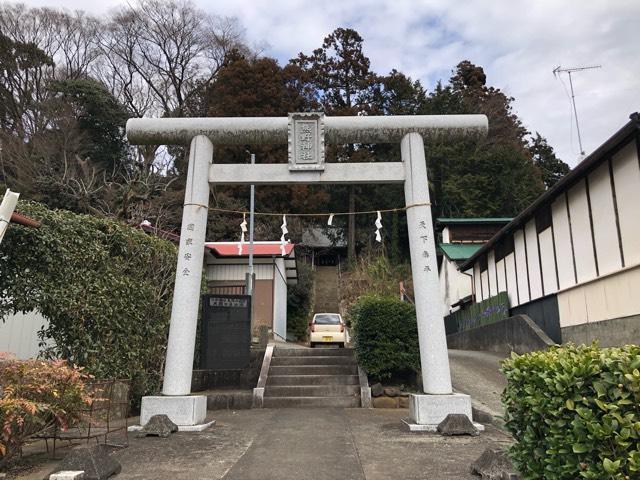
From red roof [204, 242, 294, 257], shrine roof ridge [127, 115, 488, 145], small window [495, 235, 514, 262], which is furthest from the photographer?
red roof [204, 242, 294, 257]

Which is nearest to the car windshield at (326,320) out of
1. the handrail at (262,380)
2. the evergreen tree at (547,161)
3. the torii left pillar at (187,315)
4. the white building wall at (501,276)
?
the handrail at (262,380)

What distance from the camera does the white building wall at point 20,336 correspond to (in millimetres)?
9016

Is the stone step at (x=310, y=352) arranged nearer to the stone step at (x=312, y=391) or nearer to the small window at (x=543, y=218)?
the stone step at (x=312, y=391)

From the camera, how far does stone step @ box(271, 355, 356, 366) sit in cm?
1166

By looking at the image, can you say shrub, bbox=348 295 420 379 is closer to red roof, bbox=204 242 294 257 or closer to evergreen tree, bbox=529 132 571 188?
red roof, bbox=204 242 294 257

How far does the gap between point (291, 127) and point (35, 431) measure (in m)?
6.39

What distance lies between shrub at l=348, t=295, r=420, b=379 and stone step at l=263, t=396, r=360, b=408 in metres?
0.78

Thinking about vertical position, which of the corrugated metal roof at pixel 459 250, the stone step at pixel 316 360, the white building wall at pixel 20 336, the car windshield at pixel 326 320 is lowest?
the stone step at pixel 316 360

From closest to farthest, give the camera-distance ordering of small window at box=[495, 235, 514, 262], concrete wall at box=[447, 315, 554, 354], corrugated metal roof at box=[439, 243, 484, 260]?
concrete wall at box=[447, 315, 554, 354], small window at box=[495, 235, 514, 262], corrugated metal roof at box=[439, 243, 484, 260]

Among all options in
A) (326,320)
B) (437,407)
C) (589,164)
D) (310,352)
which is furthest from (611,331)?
(326,320)

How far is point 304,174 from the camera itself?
8656 mm

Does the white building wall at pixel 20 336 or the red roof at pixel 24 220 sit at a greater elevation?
the red roof at pixel 24 220

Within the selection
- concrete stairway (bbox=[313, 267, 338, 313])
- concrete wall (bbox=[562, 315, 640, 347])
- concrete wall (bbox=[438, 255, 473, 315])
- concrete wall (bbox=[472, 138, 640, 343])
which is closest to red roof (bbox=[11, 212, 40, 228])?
concrete wall (bbox=[562, 315, 640, 347])

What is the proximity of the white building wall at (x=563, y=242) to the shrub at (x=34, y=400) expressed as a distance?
11.4 metres
